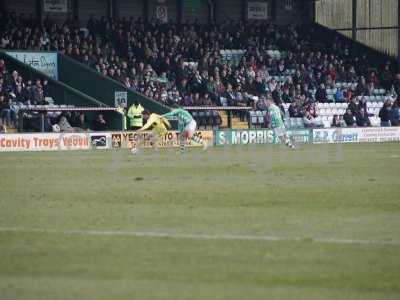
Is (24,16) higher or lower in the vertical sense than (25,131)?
higher

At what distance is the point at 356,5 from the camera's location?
2349 inches

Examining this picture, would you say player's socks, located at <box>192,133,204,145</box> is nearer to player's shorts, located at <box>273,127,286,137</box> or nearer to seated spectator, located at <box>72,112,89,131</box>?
player's shorts, located at <box>273,127,286,137</box>

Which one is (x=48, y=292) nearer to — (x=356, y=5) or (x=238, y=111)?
(x=238, y=111)

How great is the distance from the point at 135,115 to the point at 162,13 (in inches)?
648

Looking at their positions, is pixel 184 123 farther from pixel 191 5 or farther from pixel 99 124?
pixel 191 5

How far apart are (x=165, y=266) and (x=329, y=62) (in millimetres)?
45591

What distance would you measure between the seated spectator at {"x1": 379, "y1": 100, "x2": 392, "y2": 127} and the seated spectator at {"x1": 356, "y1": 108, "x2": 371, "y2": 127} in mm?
1032

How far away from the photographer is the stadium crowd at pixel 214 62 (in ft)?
152

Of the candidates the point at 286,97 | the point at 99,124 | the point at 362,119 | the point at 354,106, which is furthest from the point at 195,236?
the point at 362,119

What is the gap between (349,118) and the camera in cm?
5088

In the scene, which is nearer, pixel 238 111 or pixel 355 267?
pixel 355 267

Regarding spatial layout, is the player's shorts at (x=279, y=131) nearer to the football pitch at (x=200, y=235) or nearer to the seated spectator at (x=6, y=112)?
the seated spectator at (x=6, y=112)

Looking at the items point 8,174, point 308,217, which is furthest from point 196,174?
point 308,217

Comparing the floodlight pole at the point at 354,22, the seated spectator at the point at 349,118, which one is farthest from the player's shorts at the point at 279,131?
the floodlight pole at the point at 354,22
